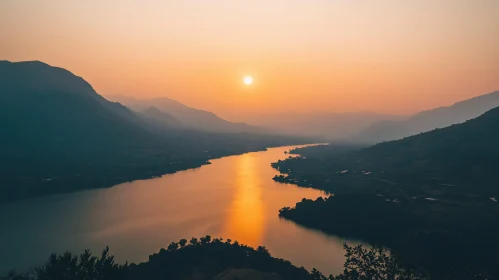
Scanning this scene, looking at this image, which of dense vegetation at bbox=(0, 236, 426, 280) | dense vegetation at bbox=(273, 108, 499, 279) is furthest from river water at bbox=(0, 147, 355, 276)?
dense vegetation at bbox=(273, 108, 499, 279)

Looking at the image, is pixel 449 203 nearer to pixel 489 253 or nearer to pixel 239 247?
pixel 489 253

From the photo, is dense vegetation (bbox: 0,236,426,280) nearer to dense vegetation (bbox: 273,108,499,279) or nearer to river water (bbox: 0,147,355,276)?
river water (bbox: 0,147,355,276)

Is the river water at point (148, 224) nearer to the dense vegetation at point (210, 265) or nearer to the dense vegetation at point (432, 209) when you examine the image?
the dense vegetation at point (210, 265)

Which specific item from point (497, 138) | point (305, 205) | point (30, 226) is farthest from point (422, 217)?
point (30, 226)

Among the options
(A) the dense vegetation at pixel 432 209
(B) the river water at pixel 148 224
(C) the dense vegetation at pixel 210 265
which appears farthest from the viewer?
(B) the river water at pixel 148 224

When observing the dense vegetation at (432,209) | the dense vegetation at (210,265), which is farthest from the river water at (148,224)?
the dense vegetation at (432,209)

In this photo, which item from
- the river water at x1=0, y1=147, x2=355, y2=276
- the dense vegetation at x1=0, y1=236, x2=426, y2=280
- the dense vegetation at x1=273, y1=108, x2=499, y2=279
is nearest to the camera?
the dense vegetation at x1=0, y1=236, x2=426, y2=280
